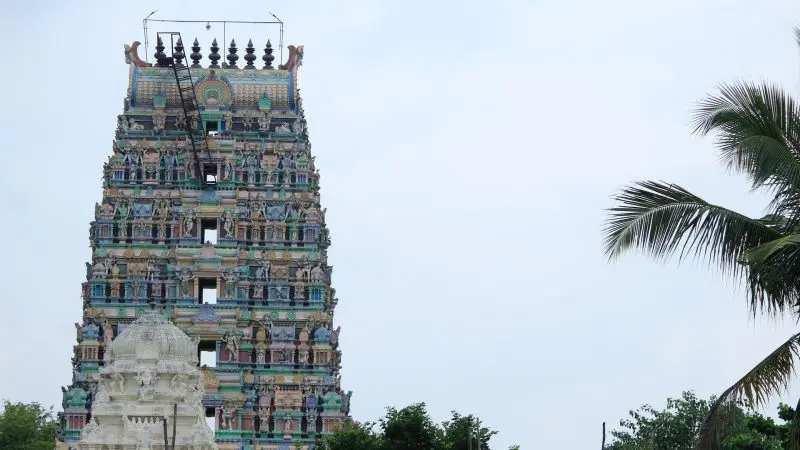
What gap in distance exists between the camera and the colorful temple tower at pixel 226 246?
7931 cm

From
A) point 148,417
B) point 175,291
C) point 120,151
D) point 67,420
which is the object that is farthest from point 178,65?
point 148,417

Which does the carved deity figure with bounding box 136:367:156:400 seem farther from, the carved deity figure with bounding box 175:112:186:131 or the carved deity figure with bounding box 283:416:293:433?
the carved deity figure with bounding box 175:112:186:131

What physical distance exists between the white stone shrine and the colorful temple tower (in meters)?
10.2

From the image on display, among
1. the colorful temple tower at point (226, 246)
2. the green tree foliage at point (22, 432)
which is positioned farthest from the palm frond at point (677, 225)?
the green tree foliage at point (22, 432)

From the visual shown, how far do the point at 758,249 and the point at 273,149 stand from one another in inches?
2483

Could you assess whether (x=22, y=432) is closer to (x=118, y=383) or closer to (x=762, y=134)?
(x=118, y=383)

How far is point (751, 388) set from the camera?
23.3 m

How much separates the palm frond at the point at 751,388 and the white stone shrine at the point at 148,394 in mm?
41699

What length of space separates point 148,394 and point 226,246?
16.9 metres

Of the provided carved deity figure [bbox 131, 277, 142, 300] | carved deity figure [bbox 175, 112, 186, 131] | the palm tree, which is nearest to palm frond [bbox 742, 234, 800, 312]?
the palm tree

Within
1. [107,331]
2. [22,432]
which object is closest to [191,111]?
[107,331]

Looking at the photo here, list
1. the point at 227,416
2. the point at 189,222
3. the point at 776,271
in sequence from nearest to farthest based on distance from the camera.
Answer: the point at 776,271 → the point at 227,416 → the point at 189,222

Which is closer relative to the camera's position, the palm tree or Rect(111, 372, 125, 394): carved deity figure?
the palm tree

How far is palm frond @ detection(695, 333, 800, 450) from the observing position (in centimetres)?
2314
